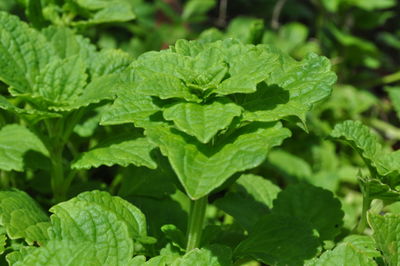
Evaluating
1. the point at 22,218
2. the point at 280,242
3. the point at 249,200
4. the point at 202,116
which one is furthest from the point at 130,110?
the point at 249,200

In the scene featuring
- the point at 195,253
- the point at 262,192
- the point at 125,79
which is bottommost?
the point at 262,192

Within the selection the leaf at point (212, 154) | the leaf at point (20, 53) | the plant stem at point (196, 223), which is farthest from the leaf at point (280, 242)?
the leaf at point (20, 53)

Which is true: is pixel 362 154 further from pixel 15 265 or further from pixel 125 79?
pixel 15 265

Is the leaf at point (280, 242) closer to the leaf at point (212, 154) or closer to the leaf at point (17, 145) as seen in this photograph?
the leaf at point (212, 154)

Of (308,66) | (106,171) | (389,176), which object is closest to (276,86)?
(308,66)

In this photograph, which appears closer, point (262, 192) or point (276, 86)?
point (276, 86)

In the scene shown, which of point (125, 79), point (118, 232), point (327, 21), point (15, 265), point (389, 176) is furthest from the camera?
point (327, 21)
